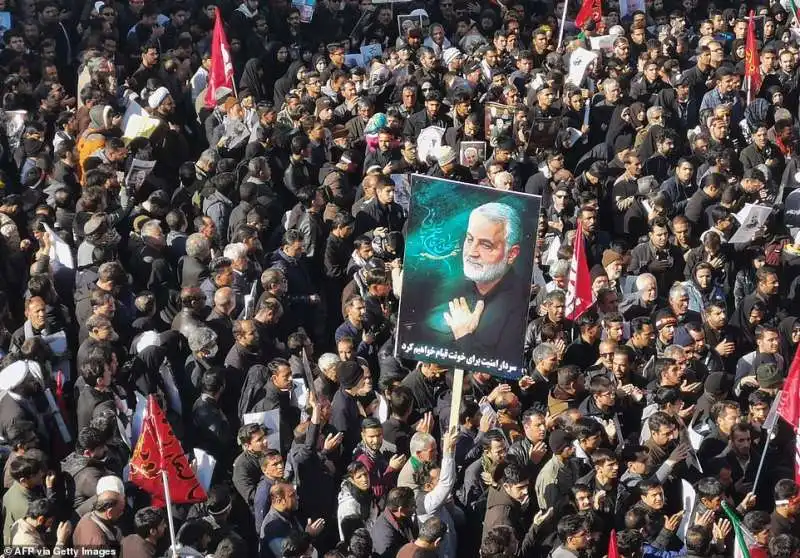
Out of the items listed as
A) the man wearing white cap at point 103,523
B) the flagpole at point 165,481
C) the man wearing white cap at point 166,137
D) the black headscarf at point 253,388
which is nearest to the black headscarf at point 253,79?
the man wearing white cap at point 166,137

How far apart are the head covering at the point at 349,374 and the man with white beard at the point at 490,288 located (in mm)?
1650

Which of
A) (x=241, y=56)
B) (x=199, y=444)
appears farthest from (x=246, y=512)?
(x=241, y=56)

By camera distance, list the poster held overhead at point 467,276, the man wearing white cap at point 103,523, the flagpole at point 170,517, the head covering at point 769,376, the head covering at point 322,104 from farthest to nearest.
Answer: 1. the head covering at point 322,104
2. the head covering at point 769,376
3. the poster held overhead at point 467,276
4. the man wearing white cap at point 103,523
5. the flagpole at point 170,517

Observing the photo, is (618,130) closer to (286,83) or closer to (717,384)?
(286,83)

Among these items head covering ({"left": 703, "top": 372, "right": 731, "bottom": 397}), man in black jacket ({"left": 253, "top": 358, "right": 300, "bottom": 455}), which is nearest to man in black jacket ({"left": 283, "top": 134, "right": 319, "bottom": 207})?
man in black jacket ({"left": 253, "top": 358, "right": 300, "bottom": 455})

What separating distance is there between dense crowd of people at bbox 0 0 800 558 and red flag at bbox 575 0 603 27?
0.21 m

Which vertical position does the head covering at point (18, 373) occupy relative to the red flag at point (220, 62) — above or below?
above

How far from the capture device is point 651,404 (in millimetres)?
12117

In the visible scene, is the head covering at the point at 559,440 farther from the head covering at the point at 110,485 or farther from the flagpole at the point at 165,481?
the head covering at the point at 110,485

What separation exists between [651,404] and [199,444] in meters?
3.41

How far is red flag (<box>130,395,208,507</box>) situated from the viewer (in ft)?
33.2

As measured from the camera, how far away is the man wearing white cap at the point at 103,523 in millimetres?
9812

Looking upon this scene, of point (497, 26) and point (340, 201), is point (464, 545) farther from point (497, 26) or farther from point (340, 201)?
point (497, 26)

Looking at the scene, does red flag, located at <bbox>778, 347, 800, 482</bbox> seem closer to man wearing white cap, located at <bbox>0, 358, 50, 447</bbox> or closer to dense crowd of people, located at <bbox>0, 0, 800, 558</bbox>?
dense crowd of people, located at <bbox>0, 0, 800, 558</bbox>
